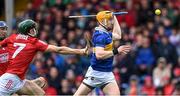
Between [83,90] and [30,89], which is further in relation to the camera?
[30,89]

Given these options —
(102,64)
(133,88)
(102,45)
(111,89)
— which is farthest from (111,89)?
(133,88)

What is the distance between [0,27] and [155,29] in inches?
305

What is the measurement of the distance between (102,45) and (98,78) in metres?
0.69

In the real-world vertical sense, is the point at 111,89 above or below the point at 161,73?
above

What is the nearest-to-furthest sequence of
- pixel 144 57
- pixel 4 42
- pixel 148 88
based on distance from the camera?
pixel 4 42
pixel 148 88
pixel 144 57

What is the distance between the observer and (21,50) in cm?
1430

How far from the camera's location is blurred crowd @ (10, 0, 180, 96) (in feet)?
65.7

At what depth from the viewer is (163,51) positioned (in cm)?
2086

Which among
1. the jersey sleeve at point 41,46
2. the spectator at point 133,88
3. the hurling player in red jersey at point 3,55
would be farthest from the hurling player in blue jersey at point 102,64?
the spectator at point 133,88

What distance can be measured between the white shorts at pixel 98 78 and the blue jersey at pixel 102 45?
Result: 0.07 metres

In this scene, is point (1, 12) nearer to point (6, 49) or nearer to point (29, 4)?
point (29, 4)

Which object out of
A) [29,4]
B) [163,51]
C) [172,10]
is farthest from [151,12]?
[29,4]

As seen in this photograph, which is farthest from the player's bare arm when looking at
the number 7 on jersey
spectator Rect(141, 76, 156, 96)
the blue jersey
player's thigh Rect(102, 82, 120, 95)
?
spectator Rect(141, 76, 156, 96)

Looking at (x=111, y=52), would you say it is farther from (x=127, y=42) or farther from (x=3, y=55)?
(x=127, y=42)
